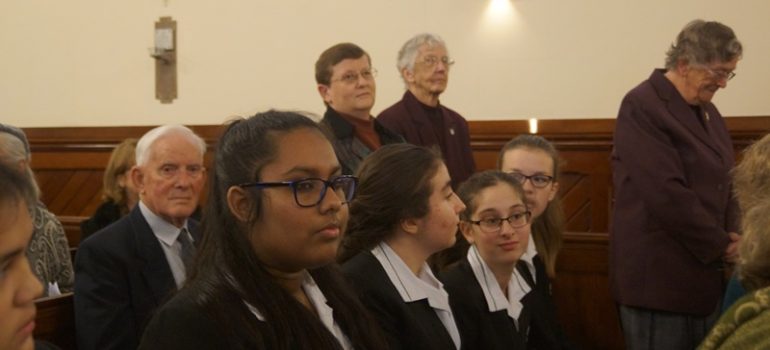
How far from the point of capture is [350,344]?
2021mm

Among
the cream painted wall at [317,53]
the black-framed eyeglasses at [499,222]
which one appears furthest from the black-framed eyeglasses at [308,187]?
the cream painted wall at [317,53]

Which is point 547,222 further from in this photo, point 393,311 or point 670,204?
point 393,311

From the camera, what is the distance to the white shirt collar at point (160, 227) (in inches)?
124

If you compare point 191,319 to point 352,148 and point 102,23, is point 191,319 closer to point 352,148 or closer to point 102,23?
point 352,148

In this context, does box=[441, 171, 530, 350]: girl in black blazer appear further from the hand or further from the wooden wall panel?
the wooden wall panel

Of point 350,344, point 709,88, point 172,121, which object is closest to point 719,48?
point 709,88

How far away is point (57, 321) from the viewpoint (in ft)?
9.85

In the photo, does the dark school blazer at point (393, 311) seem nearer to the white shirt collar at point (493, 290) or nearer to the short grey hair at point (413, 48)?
the white shirt collar at point (493, 290)

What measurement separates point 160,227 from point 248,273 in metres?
1.38

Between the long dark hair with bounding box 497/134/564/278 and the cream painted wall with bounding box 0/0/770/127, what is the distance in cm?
217

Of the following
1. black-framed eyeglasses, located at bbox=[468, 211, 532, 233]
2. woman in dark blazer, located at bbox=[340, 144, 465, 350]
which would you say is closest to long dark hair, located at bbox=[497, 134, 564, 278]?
black-framed eyeglasses, located at bbox=[468, 211, 532, 233]

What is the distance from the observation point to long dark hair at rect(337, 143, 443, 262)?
108 inches

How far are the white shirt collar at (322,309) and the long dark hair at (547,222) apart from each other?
214cm

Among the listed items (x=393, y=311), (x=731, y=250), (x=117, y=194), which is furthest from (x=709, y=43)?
(x=117, y=194)
